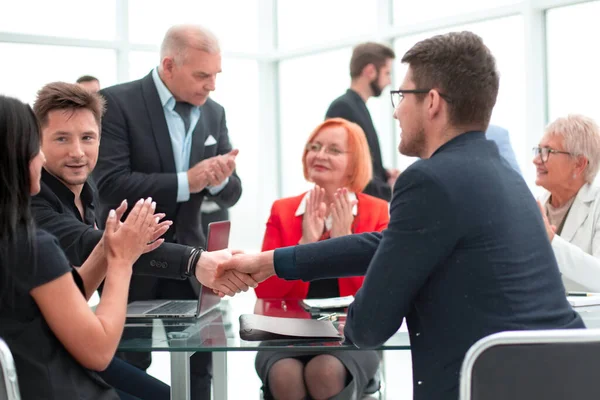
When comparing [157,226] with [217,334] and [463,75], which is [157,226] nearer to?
[217,334]

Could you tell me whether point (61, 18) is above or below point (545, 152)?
above

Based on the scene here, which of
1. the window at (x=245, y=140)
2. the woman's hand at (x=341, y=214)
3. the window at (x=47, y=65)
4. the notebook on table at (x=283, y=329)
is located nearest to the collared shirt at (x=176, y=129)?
the woman's hand at (x=341, y=214)

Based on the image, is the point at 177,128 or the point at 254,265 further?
the point at 177,128

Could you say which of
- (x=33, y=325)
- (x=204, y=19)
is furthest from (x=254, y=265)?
(x=204, y=19)

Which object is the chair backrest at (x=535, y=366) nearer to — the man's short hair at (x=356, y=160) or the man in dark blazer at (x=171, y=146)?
the man in dark blazer at (x=171, y=146)

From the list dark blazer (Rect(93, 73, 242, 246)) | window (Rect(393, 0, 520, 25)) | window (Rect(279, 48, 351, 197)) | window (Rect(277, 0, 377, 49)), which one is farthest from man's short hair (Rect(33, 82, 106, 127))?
window (Rect(279, 48, 351, 197))

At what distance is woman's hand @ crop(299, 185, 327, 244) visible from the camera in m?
3.16

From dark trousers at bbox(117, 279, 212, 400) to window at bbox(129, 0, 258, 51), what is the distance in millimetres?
4490

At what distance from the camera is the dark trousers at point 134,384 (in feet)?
7.85

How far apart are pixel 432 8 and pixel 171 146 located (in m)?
3.75

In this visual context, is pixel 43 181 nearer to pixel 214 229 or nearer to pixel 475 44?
pixel 214 229

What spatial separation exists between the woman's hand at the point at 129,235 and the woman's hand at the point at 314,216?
3.82 feet

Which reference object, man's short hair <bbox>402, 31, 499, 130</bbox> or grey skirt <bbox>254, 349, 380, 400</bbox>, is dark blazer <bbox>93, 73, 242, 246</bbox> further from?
man's short hair <bbox>402, 31, 499, 130</bbox>

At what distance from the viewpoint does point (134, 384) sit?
2408 millimetres
